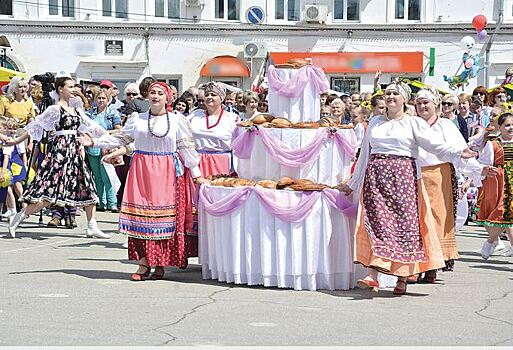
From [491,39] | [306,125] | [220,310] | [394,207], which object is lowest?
[220,310]

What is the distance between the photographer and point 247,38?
31.5 meters

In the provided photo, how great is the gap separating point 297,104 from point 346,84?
21.9 meters

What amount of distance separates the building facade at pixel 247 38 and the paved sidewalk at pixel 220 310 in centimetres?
2049

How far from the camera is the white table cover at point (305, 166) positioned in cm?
951

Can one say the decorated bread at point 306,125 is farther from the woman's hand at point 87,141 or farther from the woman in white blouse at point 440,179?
the woman's hand at point 87,141

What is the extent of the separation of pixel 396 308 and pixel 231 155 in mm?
3154

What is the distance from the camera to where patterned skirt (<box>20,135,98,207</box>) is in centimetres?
1292

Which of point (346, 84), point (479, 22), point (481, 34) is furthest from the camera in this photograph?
point (346, 84)

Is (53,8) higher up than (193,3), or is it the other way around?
(193,3)

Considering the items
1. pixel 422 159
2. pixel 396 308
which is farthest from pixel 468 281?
pixel 396 308

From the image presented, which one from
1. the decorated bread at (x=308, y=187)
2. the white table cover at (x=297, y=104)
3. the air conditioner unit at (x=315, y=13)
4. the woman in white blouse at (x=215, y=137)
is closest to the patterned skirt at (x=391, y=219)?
the decorated bread at (x=308, y=187)

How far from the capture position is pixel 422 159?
31.6 feet

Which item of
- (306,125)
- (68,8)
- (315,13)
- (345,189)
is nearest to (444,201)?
(345,189)

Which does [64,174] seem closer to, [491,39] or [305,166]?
[305,166]
